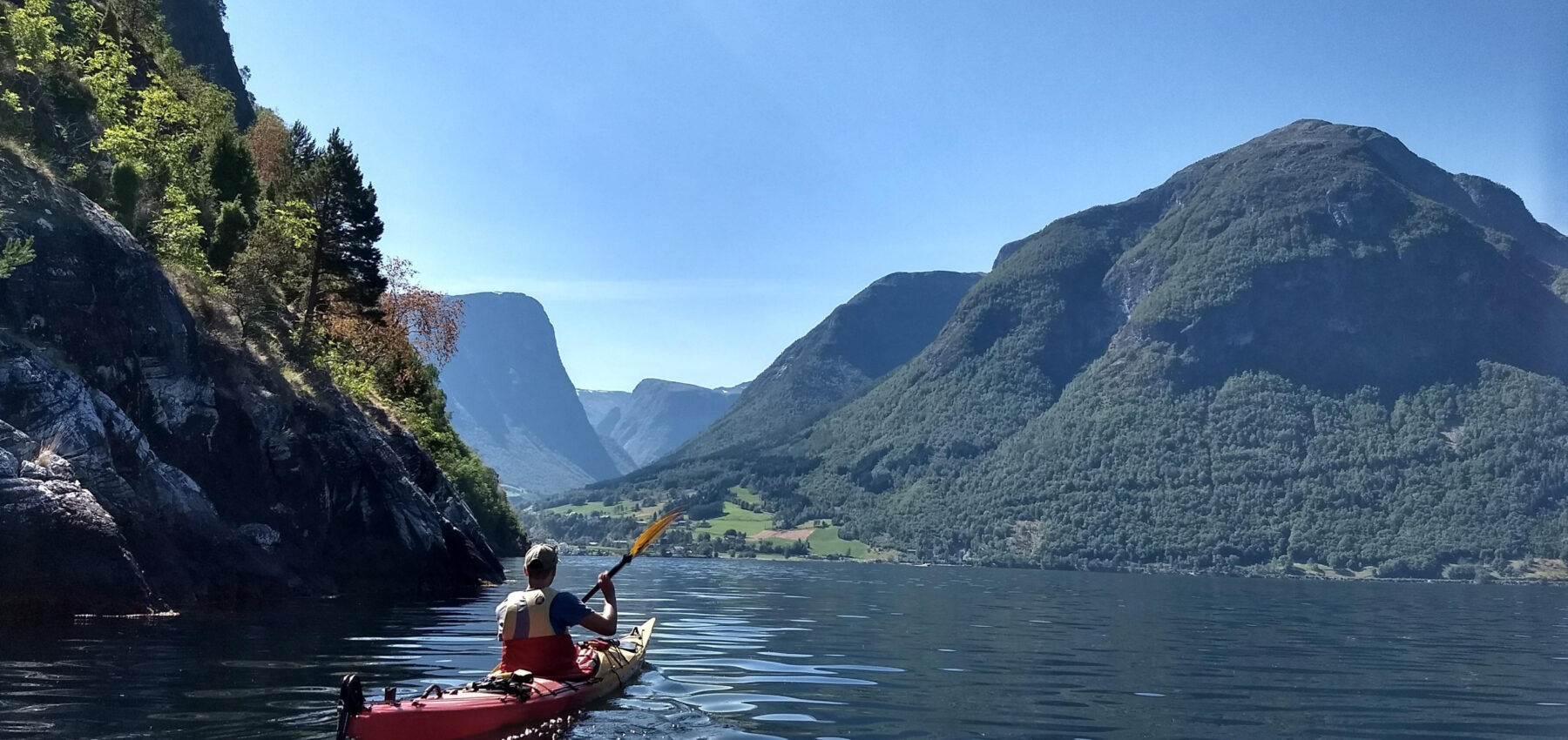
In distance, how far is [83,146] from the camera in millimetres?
35281

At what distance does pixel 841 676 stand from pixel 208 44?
277 feet

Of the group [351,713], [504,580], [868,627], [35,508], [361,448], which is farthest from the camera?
[504,580]

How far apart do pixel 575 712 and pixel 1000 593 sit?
182 feet

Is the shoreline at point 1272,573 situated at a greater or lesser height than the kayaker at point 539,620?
lesser

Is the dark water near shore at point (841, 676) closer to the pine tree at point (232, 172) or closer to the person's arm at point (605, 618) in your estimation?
the person's arm at point (605, 618)

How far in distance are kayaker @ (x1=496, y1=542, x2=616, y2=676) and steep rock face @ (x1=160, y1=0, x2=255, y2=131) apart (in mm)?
74208

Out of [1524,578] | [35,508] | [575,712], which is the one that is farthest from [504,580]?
[1524,578]

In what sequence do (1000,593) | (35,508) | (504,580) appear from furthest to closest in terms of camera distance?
(1000,593) < (504,580) < (35,508)

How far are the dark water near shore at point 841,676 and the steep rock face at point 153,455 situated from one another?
6.30ft

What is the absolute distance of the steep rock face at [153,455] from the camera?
75.2 feet

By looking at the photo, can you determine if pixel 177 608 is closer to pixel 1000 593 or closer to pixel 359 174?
pixel 359 174

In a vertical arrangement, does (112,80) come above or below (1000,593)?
above

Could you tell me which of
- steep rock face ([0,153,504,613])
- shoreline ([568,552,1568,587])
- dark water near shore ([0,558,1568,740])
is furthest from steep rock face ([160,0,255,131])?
shoreline ([568,552,1568,587])

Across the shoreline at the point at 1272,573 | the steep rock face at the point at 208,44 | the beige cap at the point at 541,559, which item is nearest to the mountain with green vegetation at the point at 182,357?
the beige cap at the point at 541,559
